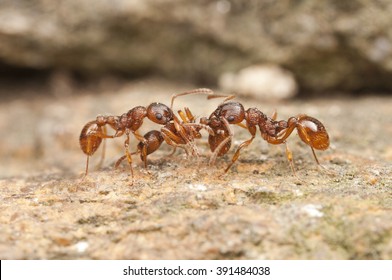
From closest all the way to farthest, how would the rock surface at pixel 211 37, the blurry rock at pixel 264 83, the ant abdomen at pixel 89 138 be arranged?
1. the ant abdomen at pixel 89 138
2. the rock surface at pixel 211 37
3. the blurry rock at pixel 264 83

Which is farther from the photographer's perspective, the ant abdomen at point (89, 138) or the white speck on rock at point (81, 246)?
the ant abdomen at point (89, 138)

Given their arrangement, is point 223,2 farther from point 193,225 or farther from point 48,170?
point 193,225

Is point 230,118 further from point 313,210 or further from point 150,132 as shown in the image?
point 313,210

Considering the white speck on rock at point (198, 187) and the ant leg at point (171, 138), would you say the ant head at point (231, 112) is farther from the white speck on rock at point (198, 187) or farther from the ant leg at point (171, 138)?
the white speck on rock at point (198, 187)

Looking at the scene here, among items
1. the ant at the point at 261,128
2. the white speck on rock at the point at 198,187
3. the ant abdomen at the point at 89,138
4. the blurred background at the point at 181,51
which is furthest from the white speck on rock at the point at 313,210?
the blurred background at the point at 181,51

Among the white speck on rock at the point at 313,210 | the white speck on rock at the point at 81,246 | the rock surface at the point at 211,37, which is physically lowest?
the white speck on rock at the point at 81,246

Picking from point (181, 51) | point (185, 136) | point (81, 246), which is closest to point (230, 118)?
point (185, 136)
